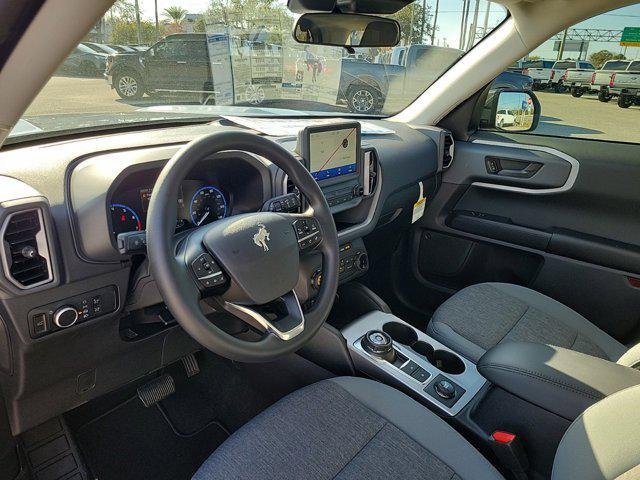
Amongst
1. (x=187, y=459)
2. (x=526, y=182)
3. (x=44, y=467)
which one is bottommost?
(x=187, y=459)

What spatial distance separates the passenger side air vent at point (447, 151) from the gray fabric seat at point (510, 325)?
86 centimetres

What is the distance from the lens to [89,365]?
171 cm

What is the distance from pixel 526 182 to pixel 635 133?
1.74 feet

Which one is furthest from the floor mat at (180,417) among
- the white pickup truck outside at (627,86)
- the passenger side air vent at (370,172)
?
the white pickup truck outside at (627,86)

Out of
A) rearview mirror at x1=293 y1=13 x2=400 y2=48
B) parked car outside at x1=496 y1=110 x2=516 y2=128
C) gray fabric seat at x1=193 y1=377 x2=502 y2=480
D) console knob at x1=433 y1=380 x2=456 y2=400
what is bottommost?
console knob at x1=433 y1=380 x2=456 y2=400

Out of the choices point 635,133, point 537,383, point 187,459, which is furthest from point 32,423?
point 635,133

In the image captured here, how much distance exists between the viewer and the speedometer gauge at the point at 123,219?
1.45 metres

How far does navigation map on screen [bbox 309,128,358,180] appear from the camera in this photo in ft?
6.30

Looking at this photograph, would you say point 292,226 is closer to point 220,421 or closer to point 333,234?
point 333,234

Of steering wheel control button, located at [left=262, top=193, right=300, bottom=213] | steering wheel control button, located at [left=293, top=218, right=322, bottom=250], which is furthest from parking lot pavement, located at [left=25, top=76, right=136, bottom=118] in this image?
steering wheel control button, located at [left=293, top=218, right=322, bottom=250]

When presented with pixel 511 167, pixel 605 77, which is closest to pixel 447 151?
pixel 511 167

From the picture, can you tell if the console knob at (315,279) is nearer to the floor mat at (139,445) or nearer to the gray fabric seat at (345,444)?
the gray fabric seat at (345,444)

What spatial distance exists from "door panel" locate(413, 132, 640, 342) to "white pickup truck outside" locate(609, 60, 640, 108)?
8.8 inches

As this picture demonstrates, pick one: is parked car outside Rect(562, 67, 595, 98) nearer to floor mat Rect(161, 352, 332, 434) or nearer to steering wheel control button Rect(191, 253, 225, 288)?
floor mat Rect(161, 352, 332, 434)
